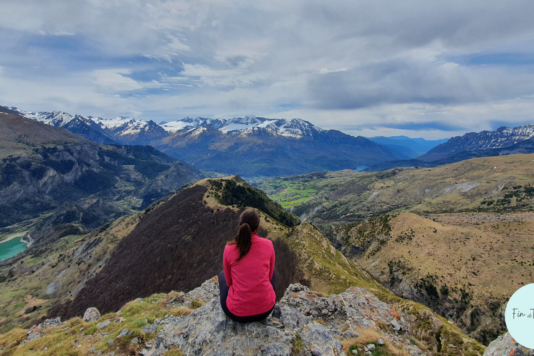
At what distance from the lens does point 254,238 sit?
839 cm

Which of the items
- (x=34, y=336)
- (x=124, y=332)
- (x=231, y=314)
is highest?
(x=231, y=314)

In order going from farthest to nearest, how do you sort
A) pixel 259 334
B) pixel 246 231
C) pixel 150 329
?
pixel 150 329
pixel 259 334
pixel 246 231

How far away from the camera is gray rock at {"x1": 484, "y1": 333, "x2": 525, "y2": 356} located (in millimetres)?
7516

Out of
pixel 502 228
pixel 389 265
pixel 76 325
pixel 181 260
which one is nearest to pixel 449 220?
pixel 502 228

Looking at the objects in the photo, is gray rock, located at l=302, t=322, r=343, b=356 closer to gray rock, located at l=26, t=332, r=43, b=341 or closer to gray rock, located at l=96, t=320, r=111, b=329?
gray rock, located at l=96, t=320, r=111, b=329

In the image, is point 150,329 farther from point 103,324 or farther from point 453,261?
point 453,261

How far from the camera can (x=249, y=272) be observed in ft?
26.7

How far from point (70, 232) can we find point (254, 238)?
807 ft

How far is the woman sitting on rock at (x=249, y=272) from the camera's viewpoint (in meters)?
8.13

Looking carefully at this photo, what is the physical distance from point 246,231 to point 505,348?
10.7 meters

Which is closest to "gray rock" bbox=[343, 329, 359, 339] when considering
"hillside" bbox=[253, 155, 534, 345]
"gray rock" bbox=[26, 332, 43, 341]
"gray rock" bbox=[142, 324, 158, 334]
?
"gray rock" bbox=[142, 324, 158, 334]

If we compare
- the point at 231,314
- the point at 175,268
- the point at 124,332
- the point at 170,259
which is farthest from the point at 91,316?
the point at 170,259

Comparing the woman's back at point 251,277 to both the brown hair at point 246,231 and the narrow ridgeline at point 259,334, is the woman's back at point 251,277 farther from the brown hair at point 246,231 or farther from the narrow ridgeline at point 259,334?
the narrow ridgeline at point 259,334

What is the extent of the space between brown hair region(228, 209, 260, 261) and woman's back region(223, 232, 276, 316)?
27 centimetres
